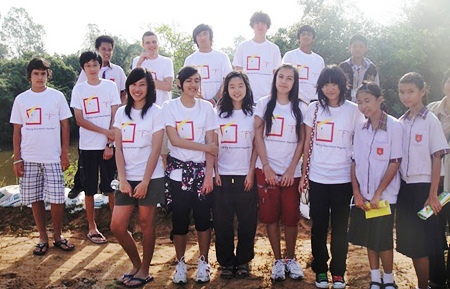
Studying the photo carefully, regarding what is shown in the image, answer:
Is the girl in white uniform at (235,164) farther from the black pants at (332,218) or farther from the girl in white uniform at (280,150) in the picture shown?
the black pants at (332,218)

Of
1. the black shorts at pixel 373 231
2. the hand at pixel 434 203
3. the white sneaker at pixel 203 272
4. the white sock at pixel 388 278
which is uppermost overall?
the hand at pixel 434 203

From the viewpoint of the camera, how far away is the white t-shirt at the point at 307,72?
521cm

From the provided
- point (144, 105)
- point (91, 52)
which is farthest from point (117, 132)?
point (91, 52)

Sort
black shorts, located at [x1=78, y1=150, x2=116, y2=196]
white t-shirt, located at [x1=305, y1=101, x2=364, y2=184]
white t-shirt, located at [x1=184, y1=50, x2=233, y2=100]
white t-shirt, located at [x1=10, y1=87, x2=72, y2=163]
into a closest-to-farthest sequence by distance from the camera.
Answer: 1. white t-shirt, located at [x1=305, y1=101, x2=364, y2=184]
2. white t-shirt, located at [x1=10, y1=87, x2=72, y2=163]
3. black shorts, located at [x1=78, y1=150, x2=116, y2=196]
4. white t-shirt, located at [x1=184, y1=50, x2=233, y2=100]

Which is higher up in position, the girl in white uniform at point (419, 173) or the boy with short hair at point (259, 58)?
the boy with short hair at point (259, 58)

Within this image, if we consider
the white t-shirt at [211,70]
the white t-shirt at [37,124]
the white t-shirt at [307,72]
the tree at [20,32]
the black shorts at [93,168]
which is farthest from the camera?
the tree at [20,32]

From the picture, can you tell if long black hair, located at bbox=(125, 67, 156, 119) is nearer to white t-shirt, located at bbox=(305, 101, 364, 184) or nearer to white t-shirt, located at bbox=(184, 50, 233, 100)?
white t-shirt, located at bbox=(184, 50, 233, 100)

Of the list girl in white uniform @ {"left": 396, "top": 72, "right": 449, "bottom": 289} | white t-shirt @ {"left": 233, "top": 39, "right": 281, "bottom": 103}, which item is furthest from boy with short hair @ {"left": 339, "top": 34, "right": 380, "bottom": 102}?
girl in white uniform @ {"left": 396, "top": 72, "right": 449, "bottom": 289}

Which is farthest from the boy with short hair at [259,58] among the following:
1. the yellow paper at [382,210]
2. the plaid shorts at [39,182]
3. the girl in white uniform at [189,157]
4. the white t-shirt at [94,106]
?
the plaid shorts at [39,182]

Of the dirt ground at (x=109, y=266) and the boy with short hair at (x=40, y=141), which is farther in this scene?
the boy with short hair at (x=40, y=141)

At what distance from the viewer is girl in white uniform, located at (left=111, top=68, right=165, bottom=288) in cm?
371

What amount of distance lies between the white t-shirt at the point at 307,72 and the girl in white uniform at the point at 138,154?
84.5 inches

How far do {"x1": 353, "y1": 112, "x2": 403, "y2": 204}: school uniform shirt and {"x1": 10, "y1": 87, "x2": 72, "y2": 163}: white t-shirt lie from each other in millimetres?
3092

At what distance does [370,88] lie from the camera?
3.45 metres
